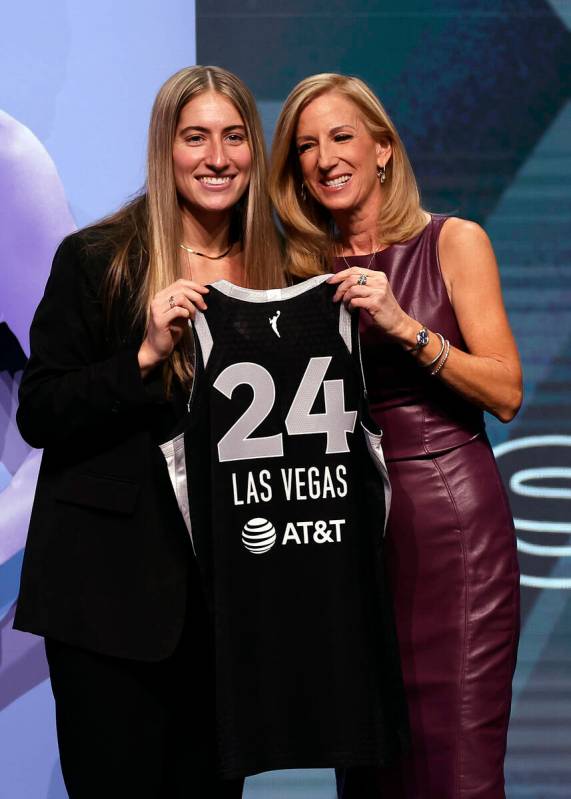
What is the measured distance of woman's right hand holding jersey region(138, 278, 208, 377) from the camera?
64.2 inches

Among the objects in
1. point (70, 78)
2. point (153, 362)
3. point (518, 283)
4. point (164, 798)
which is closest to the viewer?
point (153, 362)

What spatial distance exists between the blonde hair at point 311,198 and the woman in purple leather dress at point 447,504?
3cm

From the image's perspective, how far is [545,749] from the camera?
2.90 metres

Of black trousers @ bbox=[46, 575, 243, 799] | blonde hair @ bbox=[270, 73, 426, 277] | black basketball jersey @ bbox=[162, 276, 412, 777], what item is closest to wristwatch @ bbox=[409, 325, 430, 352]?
black basketball jersey @ bbox=[162, 276, 412, 777]

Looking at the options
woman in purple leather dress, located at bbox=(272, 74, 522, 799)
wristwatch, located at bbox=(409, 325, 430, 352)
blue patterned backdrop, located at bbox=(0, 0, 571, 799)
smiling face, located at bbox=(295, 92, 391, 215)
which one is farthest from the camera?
blue patterned backdrop, located at bbox=(0, 0, 571, 799)

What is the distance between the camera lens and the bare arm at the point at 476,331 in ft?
5.89

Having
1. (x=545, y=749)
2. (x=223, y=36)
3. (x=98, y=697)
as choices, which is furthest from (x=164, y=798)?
(x=223, y=36)

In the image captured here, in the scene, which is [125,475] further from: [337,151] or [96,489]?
[337,151]

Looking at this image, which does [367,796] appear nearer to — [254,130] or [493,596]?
[493,596]

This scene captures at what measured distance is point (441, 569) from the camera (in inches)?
73.4

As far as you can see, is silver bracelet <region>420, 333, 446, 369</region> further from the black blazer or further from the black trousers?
the black trousers

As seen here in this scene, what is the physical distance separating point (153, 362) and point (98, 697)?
575 mm

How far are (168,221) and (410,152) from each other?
1233 millimetres

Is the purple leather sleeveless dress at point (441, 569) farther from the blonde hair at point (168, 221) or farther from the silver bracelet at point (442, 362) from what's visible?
the blonde hair at point (168, 221)
